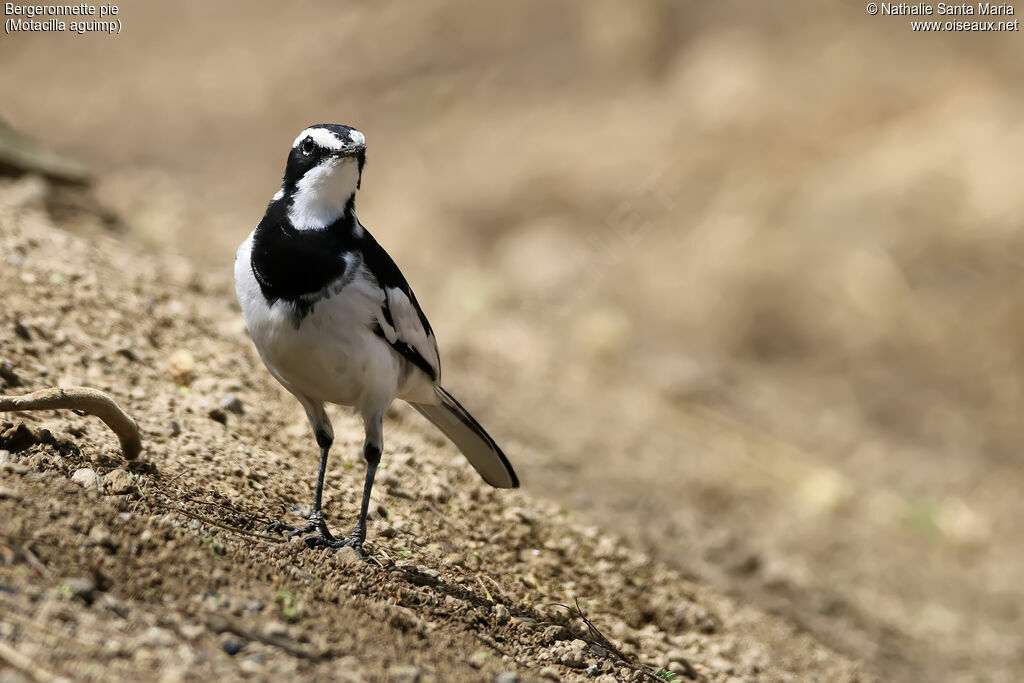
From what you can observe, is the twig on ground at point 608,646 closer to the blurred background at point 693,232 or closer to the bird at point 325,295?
the bird at point 325,295

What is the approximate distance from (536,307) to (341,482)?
630 cm

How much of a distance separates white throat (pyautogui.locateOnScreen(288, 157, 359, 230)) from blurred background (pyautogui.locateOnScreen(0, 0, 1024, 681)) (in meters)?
3.03

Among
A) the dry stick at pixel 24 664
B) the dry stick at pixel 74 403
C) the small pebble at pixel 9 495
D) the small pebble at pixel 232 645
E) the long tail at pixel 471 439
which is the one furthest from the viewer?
the long tail at pixel 471 439

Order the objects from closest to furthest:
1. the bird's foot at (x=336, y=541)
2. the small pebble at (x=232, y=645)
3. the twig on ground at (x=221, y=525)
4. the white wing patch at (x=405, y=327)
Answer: the small pebble at (x=232, y=645) → the twig on ground at (x=221, y=525) → the bird's foot at (x=336, y=541) → the white wing patch at (x=405, y=327)

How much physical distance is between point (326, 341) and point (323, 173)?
2.16 ft

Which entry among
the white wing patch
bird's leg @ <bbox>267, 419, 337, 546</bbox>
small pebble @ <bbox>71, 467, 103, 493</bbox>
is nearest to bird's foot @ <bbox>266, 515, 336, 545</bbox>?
bird's leg @ <bbox>267, 419, 337, 546</bbox>

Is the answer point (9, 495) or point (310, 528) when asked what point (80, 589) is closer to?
point (9, 495)

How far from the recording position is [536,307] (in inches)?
451

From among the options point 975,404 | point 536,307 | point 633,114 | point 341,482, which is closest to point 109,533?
point 341,482

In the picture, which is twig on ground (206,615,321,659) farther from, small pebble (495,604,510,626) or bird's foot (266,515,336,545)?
small pebble (495,604,510,626)

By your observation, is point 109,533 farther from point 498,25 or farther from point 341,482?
point 498,25

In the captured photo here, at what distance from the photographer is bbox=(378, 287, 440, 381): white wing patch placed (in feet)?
14.6

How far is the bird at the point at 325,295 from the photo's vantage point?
4203mm

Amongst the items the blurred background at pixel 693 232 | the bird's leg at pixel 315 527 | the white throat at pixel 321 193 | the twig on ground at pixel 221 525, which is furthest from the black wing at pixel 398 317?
the blurred background at pixel 693 232
